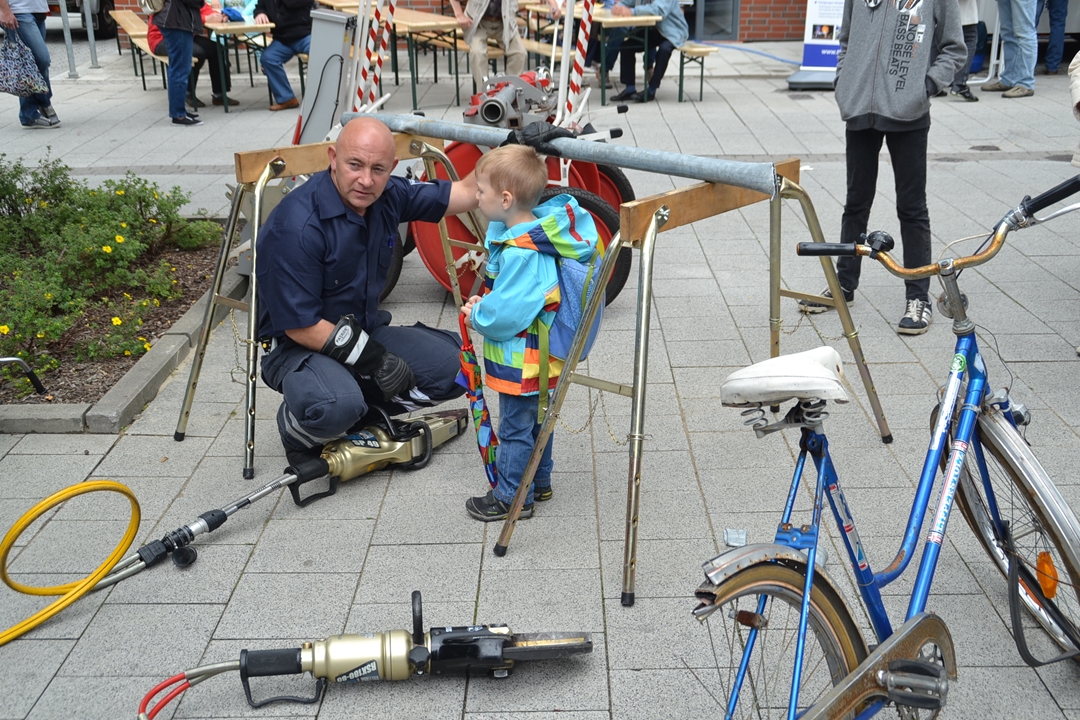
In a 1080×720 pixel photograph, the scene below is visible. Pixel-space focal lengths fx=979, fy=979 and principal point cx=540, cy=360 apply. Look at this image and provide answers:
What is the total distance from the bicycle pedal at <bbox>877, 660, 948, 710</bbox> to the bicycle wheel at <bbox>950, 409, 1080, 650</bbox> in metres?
0.75

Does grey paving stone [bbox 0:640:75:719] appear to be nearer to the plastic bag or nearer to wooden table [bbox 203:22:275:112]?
the plastic bag

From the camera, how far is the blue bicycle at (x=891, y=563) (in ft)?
6.89

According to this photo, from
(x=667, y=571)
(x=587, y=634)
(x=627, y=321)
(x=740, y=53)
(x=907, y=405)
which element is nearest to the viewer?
(x=587, y=634)

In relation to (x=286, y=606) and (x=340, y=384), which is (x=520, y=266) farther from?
(x=286, y=606)

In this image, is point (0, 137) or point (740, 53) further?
point (740, 53)

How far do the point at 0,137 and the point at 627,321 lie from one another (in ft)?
24.7

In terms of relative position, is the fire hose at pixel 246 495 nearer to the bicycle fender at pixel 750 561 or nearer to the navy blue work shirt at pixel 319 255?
the navy blue work shirt at pixel 319 255

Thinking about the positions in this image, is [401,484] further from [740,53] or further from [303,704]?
[740,53]

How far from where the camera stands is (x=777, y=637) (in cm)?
286

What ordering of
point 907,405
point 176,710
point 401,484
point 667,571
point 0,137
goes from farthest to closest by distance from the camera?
1. point 0,137
2. point 907,405
3. point 401,484
4. point 667,571
5. point 176,710

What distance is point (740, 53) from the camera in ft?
46.4

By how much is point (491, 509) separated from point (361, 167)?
4.34 ft

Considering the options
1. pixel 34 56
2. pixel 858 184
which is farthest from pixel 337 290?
pixel 34 56

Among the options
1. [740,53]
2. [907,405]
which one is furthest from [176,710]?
[740,53]
